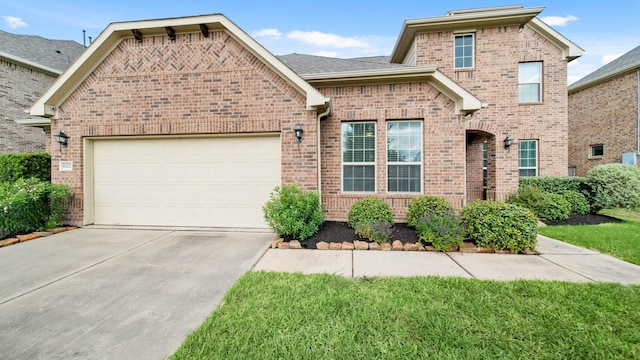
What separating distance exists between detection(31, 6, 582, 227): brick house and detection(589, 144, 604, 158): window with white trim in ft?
47.3

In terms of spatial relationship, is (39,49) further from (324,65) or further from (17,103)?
(324,65)

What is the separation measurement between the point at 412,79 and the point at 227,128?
15.8 ft

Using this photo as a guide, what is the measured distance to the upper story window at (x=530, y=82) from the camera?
10078mm

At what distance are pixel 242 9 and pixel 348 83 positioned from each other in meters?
7.29

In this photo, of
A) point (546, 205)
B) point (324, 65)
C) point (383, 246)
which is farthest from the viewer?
point (324, 65)

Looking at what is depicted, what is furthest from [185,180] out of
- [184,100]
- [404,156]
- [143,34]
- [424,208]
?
[424,208]

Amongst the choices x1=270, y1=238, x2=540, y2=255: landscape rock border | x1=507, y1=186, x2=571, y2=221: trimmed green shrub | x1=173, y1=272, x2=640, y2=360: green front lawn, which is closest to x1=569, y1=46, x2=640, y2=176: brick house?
x1=507, y1=186, x2=571, y2=221: trimmed green shrub

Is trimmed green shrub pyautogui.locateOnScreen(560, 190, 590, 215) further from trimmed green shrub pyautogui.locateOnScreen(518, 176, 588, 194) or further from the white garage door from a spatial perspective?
the white garage door

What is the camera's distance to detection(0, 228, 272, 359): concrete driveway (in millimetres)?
2293

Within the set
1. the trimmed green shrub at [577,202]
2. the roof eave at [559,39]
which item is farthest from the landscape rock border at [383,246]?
the roof eave at [559,39]

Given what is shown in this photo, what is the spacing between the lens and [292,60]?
348 inches

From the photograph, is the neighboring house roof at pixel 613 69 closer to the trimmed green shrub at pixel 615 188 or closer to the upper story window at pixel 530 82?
the upper story window at pixel 530 82

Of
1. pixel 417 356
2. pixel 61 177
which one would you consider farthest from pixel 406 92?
pixel 61 177

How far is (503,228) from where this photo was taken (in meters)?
4.73
